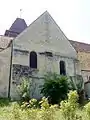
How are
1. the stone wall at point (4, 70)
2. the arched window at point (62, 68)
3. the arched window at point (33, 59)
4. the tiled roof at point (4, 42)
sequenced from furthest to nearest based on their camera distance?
1. the tiled roof at point (4, 42)
2. the arched window at point (62, 68)
3. the arched window at point (33, 59)
4. the stone wall at point (4, 70)

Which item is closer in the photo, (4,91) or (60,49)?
(4,91)

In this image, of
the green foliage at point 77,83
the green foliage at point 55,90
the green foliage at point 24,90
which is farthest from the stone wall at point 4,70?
the green foliage at point 77,83

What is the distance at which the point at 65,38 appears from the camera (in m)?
27.1

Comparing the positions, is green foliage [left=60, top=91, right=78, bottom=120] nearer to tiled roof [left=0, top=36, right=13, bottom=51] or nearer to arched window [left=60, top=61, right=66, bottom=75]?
arched window [left=60, top=61, right=66, bottom=75]

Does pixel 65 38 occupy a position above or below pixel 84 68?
above

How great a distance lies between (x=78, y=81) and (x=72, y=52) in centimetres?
313

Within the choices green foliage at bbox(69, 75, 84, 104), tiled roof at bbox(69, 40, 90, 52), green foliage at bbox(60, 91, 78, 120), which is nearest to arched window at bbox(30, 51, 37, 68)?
green foliage at bbox(69, 75, 84, 104)

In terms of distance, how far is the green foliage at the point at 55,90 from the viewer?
20634 millimetres

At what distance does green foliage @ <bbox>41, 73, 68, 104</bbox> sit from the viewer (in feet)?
67.7

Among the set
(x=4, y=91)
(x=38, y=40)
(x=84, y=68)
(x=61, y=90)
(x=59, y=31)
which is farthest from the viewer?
(x=84, y=68)

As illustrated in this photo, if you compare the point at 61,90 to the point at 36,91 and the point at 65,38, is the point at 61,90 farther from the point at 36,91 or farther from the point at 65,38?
the point at 65,38

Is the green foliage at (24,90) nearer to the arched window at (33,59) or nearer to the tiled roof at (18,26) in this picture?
the arched window at (33,59)

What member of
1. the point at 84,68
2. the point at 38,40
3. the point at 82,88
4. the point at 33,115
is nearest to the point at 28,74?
the point at 38,40

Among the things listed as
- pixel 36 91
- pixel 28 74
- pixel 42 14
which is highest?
pixel 42 14
